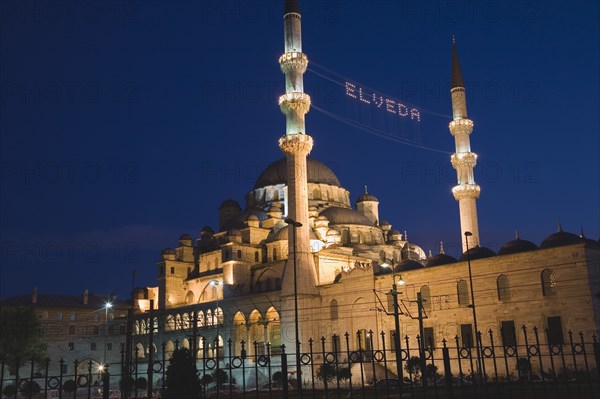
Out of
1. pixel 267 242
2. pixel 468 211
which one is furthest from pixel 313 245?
pixel 468 211

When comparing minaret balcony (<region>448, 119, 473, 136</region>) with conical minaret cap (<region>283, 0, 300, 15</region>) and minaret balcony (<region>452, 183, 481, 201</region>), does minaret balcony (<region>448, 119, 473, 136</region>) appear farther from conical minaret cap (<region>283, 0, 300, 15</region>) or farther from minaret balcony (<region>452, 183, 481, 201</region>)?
conical minaret cap (<region>283, 0, 300, 15</region>)

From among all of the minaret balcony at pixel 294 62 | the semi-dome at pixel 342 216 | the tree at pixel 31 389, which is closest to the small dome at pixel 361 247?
the semi-dome at pixel 342 216

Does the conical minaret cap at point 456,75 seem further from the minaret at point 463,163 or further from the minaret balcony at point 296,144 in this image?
the minaret balcony at point 296,144

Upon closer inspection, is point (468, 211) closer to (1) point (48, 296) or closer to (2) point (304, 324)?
(2) point (304, 324)

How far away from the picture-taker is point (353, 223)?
51531mm

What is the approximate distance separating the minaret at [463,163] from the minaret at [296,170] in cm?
1067

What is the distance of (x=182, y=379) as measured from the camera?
1080 cm

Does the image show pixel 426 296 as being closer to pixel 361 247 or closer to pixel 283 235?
pixel 283 235

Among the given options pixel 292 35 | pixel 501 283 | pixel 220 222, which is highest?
pixel 292 35

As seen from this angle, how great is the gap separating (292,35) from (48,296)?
111ft

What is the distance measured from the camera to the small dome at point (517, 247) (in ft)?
104

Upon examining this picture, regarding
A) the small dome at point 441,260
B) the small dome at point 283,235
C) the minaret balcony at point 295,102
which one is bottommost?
the small dome at point 441,260

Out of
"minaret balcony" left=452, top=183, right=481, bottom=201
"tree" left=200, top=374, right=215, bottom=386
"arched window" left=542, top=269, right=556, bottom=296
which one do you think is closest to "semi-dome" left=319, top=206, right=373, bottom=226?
"minaret balcony" left=452, top=183, right=481, bottom=201

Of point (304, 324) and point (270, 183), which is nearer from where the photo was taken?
point (304, 324)
